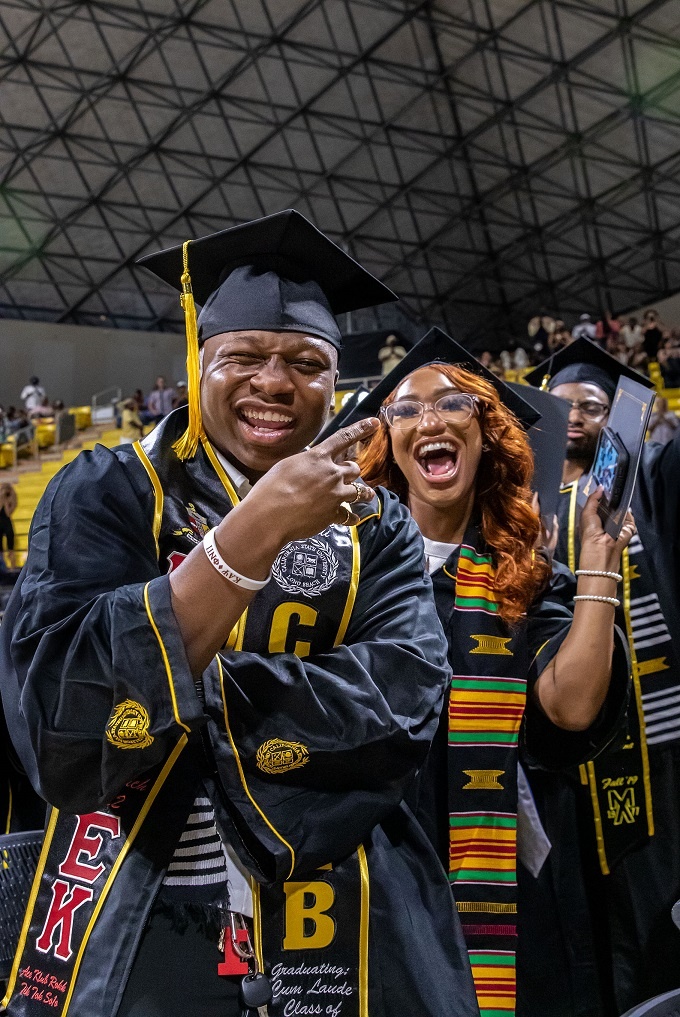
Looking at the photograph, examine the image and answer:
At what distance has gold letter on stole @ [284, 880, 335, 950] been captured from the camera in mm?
1293

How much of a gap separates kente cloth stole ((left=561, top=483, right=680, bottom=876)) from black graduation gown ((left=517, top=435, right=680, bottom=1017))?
26 mm

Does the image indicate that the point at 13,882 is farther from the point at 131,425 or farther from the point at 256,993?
the point at 131,425

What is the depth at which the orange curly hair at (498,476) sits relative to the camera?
2129 mm

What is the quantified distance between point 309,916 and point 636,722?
5.59 feet

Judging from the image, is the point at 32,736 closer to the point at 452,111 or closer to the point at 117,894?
the point at 117,894

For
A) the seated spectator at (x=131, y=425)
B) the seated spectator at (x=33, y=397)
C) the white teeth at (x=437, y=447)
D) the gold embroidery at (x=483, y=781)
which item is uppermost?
the seated spectator at (x=33, y=397)

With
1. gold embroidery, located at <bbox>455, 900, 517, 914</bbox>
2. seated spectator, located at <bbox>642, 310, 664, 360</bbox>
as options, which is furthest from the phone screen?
seated spectator, located at <bbox>642, 310, 664, 360</bbox>

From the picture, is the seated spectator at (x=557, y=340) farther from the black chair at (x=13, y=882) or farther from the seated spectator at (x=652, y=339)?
the black chair at (x=13, y=882)

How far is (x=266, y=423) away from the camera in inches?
56.9

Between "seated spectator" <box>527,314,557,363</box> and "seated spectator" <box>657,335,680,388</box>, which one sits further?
"seated spectator" <box>527,314,557,363</box>

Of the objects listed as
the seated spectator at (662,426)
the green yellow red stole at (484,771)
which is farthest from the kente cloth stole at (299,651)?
the seated spectator at (662,426)

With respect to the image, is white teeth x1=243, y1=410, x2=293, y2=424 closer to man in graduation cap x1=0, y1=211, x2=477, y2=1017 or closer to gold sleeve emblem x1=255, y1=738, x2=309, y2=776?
man in graduation cap x1=0, y1=211, x2=477, y2=1017

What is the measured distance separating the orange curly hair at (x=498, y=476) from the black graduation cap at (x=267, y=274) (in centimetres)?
69

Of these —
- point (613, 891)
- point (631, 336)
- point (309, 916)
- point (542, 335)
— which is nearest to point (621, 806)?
point (613, 891)
